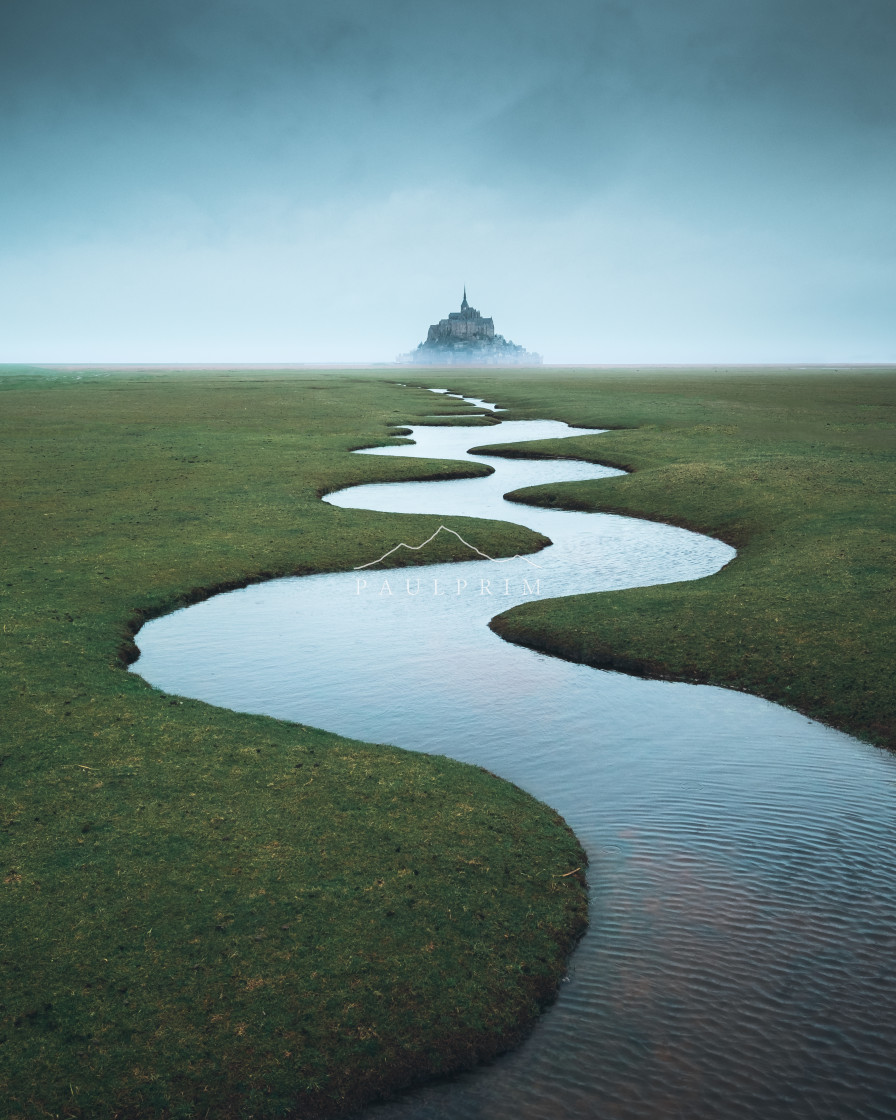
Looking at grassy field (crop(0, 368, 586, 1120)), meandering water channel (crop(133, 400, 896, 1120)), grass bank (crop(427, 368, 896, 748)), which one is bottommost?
→ meandering water channel (crop(133, 400, 896, 1120))

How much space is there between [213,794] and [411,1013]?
18.4ft

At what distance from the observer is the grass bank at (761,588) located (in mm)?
20625

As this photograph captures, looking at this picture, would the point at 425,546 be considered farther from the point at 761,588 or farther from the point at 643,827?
the point at 643,827

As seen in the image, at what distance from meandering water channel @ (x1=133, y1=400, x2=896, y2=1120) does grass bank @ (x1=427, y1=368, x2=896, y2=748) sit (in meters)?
1.10

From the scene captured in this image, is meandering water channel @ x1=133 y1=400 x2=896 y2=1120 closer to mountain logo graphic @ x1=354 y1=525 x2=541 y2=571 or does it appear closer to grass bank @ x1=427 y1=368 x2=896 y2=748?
grass bank @ x1=427 y1=368 x2=896 y2=748

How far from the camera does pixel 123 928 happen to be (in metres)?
11.0

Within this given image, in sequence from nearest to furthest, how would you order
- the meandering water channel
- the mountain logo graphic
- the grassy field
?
the grassy field → the meandering water channel → the mountain logo graphic

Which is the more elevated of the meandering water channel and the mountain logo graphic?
the mountain logo graphic

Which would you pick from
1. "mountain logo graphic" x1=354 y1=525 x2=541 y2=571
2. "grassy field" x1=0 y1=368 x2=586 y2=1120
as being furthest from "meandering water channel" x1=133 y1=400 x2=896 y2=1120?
"mountain logo graphic" x1=354 y1=525 x2=541 y2=571

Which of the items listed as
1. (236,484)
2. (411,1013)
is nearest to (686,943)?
(411,1013)

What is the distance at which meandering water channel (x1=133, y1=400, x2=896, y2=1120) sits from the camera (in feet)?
31.1

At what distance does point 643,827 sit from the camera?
47.2 ft

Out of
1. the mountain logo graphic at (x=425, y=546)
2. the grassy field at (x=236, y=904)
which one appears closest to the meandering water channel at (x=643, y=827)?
the grassy field at (x=236, y=904)

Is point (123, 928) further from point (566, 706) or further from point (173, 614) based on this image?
point (173, 614)
